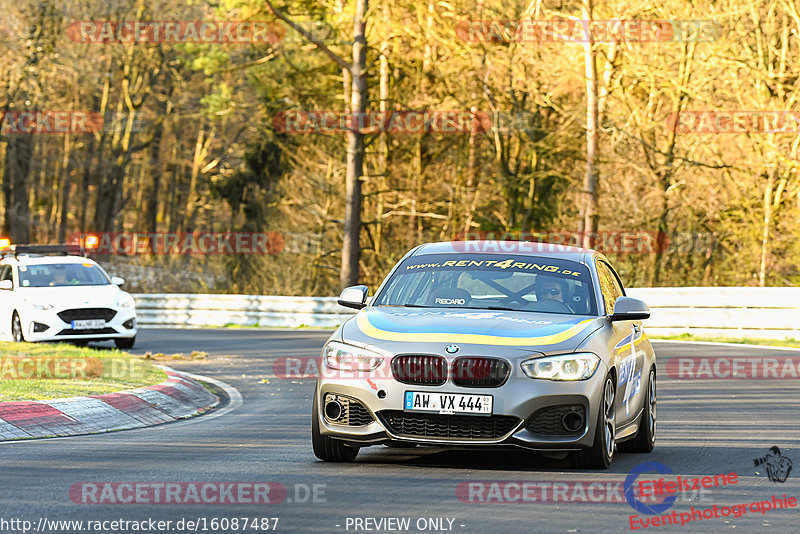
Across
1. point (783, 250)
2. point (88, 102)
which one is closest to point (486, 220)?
point (783, 250)

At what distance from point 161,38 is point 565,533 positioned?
50316 millimetres

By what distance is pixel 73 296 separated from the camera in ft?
69.6

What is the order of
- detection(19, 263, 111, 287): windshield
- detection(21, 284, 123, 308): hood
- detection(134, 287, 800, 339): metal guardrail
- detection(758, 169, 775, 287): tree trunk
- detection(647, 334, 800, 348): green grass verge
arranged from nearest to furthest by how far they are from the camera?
detection(21, 284, 123, 308): hood < detection(19, 263, 111, 287): windshield < detection(647, 334, 800, 348): green grass verge < detection(134, 287, 800, 339): metal guardrail < detection(758, 169, 775, 287): tree trunk

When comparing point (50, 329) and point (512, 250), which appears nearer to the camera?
point (512, 250)

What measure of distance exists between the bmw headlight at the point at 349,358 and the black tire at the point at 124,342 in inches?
547

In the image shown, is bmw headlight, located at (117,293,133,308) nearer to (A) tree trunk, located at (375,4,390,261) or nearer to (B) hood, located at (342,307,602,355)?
(B) hood, located at (342,307,602,355)

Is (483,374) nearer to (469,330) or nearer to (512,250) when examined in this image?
(469,330)

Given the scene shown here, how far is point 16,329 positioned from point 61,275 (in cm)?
135

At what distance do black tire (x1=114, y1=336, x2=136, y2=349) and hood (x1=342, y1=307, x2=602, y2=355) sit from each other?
44.7 ft

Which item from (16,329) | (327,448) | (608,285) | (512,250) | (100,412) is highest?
(512,250)

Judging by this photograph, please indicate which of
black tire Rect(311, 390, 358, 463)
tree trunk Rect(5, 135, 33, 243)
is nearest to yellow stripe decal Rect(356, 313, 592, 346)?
black tire Rect(311, 390, 358, 463)

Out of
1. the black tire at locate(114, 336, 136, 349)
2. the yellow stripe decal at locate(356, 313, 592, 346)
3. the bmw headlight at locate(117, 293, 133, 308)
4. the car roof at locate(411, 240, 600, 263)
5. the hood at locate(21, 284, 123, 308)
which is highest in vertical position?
the car roof at locate(411, 240, 600, 263)

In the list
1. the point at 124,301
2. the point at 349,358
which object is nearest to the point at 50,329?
the point at 124,301

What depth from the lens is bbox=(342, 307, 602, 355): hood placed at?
26.6ft
